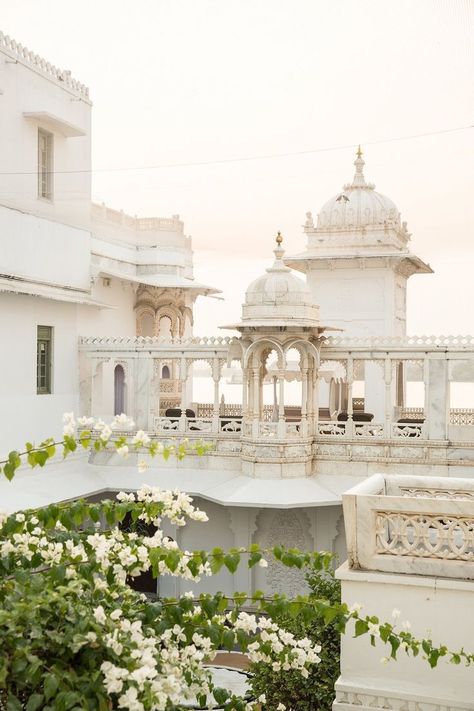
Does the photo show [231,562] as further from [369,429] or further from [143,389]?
[143,389]

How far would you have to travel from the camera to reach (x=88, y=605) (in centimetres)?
412

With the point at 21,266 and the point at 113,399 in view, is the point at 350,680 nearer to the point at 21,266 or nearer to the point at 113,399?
the point at 21,266

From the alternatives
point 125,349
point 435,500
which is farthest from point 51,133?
point 435,500

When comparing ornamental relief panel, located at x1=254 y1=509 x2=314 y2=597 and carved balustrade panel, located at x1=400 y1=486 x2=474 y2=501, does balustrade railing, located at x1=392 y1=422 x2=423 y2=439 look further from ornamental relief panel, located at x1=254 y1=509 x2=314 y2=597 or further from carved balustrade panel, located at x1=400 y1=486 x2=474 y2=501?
carved balustrade panel, located at x1=400 y1=486 x2=474 y2=501

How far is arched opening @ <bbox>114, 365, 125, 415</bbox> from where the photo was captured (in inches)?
781

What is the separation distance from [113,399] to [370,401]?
6182 mm

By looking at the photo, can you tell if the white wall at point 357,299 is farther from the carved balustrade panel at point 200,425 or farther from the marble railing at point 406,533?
the marble railing at point 406,533

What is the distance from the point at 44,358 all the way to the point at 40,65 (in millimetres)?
5372

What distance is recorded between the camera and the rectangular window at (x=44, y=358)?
15781 millimetres

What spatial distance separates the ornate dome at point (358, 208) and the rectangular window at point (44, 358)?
8.30 meters

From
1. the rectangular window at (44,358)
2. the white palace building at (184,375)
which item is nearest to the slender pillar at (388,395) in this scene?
the white palace building at (184,375)

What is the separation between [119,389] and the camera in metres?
20.0

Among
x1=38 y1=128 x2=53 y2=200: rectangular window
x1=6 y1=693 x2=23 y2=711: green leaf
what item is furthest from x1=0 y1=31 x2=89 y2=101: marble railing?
x1=6 y1=693 x2=23 y2=711: green leaf

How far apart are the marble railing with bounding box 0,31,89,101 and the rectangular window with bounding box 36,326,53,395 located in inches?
184
